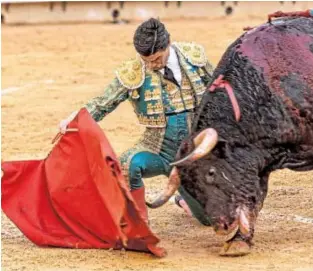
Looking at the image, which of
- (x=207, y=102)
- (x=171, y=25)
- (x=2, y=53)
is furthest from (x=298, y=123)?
(x=171, y=25)

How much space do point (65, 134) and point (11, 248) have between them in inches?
28.2

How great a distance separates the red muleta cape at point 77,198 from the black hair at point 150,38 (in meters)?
0.50

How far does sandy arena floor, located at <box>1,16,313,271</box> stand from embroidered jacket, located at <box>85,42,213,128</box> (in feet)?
2.53

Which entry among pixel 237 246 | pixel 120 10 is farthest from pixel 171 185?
pixel 120 10

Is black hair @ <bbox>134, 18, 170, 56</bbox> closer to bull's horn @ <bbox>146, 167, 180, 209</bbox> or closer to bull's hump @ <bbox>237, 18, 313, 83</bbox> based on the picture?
bull's hump @ <bbox>237, 18, 313, 83</bbox>

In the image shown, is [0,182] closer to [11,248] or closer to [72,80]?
[11,248]

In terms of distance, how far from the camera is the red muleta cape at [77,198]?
21.9 feet

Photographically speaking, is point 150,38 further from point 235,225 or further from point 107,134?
point 107,134

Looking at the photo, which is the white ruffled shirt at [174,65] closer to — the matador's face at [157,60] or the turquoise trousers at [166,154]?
the matador's face at [157,60]

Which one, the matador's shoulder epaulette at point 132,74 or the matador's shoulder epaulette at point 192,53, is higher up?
the matador's shoulder epaulette at point 192,53

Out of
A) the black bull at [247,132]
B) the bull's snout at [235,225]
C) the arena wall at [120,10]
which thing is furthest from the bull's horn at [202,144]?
the arena wall at [120,10]

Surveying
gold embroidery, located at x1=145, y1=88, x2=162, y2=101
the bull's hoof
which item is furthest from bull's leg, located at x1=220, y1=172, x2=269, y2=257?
gold embroidery, located at x1=145, y1=88, x2=162, y2=101

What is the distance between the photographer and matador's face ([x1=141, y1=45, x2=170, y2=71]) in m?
6.91

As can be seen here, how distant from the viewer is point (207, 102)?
675 centimetres
